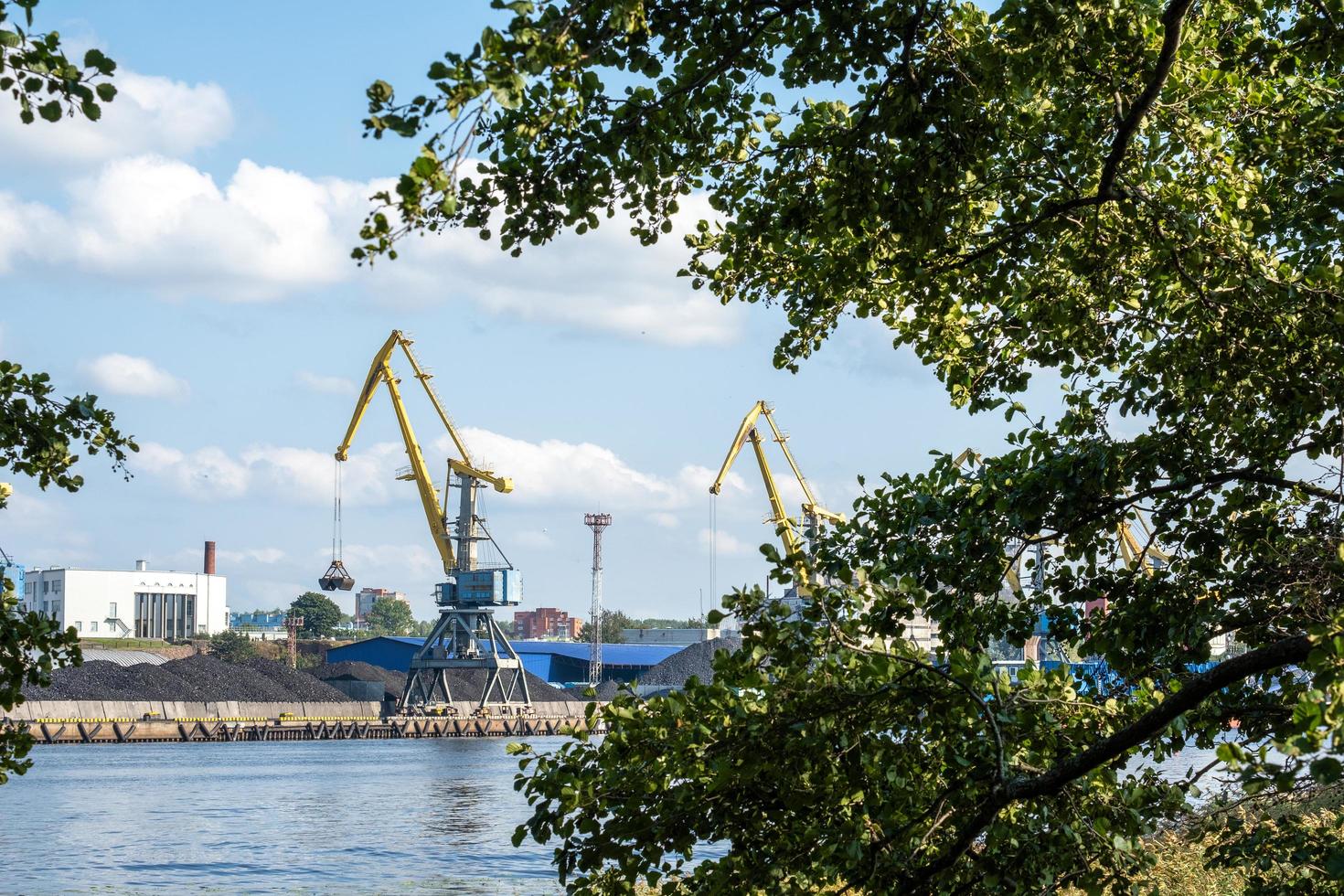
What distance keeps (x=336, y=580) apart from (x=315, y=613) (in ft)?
264

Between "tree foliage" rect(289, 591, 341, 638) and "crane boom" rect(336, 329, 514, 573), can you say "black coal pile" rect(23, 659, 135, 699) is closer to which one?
"crane boom" rect(336, 329, 514, 573)

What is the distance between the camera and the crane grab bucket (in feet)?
300

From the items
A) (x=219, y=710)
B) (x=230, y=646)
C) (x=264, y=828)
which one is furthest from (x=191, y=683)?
(x=264, y=828)

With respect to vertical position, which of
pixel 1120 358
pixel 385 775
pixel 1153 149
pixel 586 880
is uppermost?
pixel 1153 149

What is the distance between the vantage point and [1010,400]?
7.77 meters

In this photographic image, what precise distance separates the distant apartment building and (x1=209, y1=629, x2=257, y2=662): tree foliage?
3.66 meters

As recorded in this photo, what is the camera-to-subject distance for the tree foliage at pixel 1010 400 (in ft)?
18.1

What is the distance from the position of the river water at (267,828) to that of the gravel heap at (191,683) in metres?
22.6

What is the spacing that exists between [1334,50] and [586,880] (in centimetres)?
448

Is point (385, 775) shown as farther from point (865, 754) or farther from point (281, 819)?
point (865, 754)

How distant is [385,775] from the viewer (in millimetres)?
52594

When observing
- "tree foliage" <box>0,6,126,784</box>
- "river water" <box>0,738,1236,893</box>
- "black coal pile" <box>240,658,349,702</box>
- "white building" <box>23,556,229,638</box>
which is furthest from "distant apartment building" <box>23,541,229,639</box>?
"tree foliage" <box>0,6,126,784</box>

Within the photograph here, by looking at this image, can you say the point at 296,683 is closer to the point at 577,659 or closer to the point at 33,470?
the point at 577,659

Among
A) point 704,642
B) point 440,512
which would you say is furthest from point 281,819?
Answer: point 704,642
